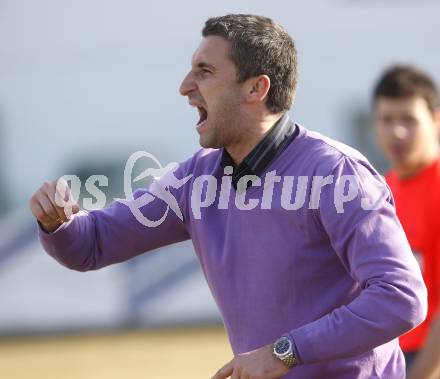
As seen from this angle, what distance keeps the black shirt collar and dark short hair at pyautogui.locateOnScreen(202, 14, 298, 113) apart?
10 cm

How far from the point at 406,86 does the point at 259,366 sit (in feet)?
8.73

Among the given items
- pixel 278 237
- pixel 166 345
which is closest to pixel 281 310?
pixel 278 237

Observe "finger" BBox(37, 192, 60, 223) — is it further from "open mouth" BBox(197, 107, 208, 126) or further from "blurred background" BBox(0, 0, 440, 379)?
"blurred background" BBox(0, 0, 440, 379)

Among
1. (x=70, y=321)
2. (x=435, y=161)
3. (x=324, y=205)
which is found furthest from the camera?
(x=70, y=321)

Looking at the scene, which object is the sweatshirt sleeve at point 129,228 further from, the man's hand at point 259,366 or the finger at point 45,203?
the man's hand at point 259,366

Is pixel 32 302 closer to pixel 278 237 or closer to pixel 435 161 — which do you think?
pixel 435 161

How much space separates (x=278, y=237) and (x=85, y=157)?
34.1 ft

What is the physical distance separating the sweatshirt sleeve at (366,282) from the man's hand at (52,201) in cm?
86

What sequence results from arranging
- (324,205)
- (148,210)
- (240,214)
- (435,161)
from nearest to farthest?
(324,205) → (240,214) → (148,210) → (435,161)

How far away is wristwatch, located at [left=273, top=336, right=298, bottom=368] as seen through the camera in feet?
10.5

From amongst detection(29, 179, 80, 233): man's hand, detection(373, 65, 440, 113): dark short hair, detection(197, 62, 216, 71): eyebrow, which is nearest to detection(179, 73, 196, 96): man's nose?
detection(197, 62, 216, 71): eyebrow

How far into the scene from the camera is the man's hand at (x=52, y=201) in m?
3.59

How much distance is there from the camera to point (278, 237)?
345 cm

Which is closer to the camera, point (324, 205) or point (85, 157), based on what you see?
point (324, 205)
